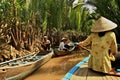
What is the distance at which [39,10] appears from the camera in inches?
707

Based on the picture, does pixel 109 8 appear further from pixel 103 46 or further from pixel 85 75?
pixel 85 75

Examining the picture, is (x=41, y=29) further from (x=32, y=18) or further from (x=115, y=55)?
(x=115, y=55)

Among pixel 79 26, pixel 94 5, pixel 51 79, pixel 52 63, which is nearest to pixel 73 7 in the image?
pixel 79 26

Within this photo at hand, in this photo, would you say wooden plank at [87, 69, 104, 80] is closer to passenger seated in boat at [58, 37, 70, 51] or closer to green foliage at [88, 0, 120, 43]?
passenger seated in boat at [58, 37, 70, 51]

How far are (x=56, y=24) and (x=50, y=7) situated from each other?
4.93ft

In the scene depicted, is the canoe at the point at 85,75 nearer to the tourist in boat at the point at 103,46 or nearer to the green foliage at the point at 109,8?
the tourist in boat at the point at 103,46

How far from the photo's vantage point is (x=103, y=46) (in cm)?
472

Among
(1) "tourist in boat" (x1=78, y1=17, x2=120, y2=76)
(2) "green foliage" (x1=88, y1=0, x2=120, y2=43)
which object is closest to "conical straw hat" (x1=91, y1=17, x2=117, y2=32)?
(1) "tourist in boat" (x1=78, y1=17, x2=120, y2=76)

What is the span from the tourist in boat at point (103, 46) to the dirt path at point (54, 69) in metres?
4.95

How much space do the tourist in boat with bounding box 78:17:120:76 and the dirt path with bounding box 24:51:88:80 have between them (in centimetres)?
495

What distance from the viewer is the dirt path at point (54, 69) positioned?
32.8ft

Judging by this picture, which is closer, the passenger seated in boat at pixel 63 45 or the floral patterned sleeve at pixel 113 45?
the floral patterned sleeve at pixel 113 45

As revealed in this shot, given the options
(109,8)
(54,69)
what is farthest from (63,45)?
(109,8)

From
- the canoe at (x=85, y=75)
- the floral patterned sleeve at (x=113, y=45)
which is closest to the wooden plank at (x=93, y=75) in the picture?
the canoe at (x=85, y=75)
